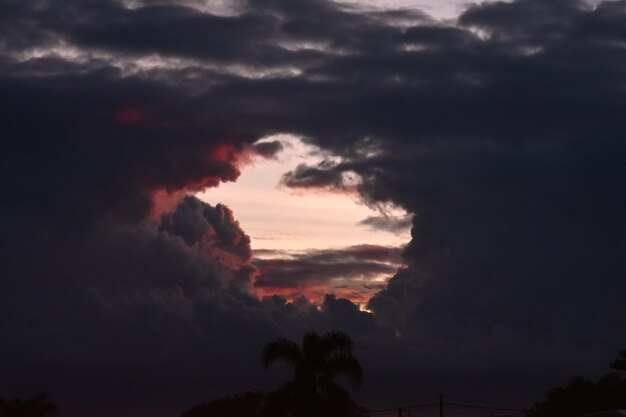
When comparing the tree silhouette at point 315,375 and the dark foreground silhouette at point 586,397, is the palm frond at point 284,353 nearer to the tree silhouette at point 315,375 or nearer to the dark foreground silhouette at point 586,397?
the tree silhouette at point 315,375

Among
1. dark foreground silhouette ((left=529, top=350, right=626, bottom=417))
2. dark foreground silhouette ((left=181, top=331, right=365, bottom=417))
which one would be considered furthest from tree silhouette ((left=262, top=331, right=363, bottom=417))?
dark foreground silhouette ((left=529, top=350, right=626, bottom=417))

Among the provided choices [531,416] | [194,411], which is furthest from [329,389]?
[194,411]

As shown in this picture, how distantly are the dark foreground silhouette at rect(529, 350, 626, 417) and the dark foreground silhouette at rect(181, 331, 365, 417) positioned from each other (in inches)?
1253

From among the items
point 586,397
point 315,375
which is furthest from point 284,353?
point 586,397

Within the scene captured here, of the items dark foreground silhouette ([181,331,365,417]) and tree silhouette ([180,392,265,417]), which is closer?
dark foreground silhouette ([181,331,365,417])

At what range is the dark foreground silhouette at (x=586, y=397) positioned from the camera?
10188 centimetres

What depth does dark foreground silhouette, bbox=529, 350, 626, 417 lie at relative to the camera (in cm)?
10188

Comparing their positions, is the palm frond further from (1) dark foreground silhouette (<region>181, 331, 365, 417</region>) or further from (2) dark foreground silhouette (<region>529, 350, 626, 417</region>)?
(2) dark foreground silhouette (<region>529, 350, 626, 417</region>)

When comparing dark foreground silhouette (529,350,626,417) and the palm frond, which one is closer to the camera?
the palm frond

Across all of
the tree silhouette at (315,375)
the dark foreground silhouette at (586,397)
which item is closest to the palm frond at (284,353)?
the tree silhouette at (315,375)

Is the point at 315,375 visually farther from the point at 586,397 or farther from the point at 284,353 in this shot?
the point at 586,397

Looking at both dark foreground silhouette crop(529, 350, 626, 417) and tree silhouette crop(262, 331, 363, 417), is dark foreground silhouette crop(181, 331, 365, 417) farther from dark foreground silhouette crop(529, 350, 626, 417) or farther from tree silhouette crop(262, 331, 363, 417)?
dark foreground silhouette crop(529, 350, 626, 417)

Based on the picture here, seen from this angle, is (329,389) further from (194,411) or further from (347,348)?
(194,411)

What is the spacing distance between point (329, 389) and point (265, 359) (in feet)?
14.8
